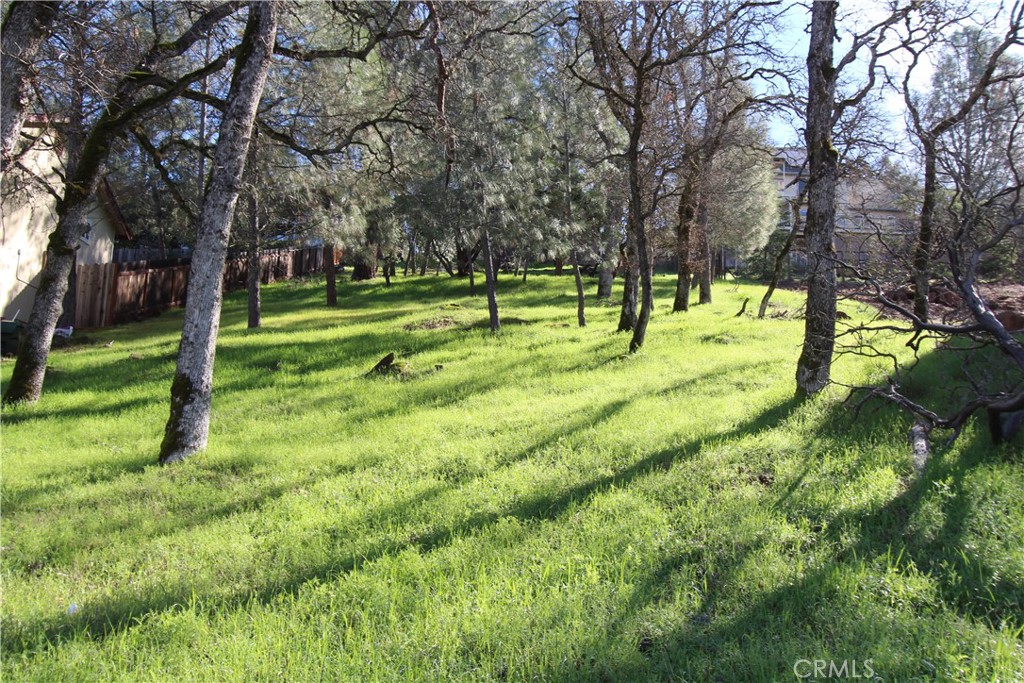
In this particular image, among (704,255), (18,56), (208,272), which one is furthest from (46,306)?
(704,255)

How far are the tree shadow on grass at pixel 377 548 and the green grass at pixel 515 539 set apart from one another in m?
0.02

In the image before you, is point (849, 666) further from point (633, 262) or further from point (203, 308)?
point (633, 262)

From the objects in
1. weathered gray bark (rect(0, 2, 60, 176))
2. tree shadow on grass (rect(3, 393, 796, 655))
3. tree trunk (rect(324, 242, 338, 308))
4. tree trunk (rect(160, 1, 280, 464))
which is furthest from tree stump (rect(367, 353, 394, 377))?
tree trunk (rect(324, 242, 338, 308))

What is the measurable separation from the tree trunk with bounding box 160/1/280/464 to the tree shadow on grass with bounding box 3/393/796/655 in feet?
6.23

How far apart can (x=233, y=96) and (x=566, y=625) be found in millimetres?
6463

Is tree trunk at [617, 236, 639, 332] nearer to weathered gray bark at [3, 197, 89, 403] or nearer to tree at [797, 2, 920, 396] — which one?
tree at [797, 2, 920, 396]

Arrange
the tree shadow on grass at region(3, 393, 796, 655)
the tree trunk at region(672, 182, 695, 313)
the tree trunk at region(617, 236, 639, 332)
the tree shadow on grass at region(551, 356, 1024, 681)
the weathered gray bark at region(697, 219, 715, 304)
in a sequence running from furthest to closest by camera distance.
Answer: the weathered gray bark at region(697, 219, 715, 304) < the tree trunk at region(672, 182, 695, 313) < the tree trunk at region(617, 236, 639, 332) < the tree shadow on grass at region(3, 393, 796, 655) < the tree shadow on grass at region(551, 356, 1024, 681)

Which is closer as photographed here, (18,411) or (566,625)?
(566,625)

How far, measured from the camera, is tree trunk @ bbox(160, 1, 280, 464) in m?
6.49

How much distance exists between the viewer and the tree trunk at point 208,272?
649 centimetres

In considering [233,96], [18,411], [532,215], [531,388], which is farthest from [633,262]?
[18,411]

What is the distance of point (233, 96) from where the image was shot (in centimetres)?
660

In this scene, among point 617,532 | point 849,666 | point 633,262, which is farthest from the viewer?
point 633,262

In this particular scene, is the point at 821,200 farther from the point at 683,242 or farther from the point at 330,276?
the point at 330,276
